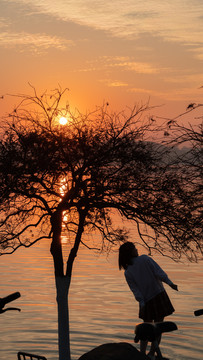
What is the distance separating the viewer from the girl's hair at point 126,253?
10461 millimetres

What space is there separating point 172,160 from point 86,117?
2.56 metres

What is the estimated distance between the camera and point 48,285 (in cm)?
3119

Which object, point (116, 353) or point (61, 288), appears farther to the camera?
point (61, 288)

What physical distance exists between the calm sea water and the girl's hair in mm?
5069

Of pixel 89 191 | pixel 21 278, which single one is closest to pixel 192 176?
pixel 89 191

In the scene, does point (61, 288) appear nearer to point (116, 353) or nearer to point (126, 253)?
point (126, 253)

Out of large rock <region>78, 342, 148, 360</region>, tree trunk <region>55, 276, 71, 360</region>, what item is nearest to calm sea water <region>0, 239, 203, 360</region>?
tree trunk <region>55, 276, 71, 360</region>

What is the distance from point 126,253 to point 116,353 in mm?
1768

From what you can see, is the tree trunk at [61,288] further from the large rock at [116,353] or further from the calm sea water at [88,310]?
the large rock at [116,353]

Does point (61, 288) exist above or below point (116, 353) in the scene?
above

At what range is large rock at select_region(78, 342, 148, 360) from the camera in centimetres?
916

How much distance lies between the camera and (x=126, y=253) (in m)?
10.5

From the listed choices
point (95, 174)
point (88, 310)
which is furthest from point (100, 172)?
point (88, 310)

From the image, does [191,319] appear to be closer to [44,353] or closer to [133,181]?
[44,353]
